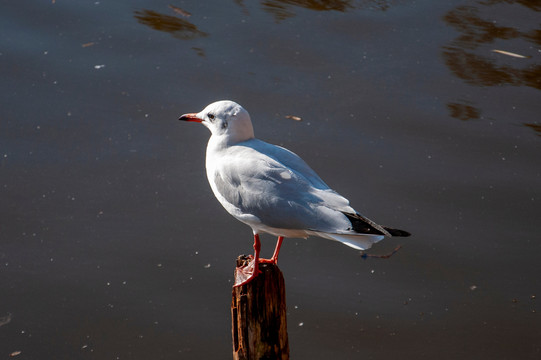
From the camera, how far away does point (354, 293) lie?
174 inches

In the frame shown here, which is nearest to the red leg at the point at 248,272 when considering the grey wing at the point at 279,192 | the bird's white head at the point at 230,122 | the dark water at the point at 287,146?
the grey wing at the point at 279,192

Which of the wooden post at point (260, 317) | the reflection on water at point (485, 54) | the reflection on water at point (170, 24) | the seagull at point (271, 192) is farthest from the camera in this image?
the reflection on water at point (170, 24)

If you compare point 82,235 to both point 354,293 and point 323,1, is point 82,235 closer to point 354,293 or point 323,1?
point 354,293

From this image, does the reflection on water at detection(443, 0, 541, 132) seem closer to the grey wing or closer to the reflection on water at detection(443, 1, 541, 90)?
the reflection on water at detection(443, 1, 541, 90)

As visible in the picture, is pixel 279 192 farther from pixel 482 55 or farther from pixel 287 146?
pixel 482 55

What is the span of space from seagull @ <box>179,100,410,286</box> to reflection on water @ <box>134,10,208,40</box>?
10.4ft

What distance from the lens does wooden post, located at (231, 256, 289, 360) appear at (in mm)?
3029

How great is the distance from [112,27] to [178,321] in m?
3.05

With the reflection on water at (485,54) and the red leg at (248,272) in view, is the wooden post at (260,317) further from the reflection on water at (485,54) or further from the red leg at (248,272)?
the reflection on water at (485,54)

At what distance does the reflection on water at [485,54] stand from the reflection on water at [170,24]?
2088 millimetres

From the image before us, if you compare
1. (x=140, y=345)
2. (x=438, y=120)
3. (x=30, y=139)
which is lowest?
(x=140, y=345)

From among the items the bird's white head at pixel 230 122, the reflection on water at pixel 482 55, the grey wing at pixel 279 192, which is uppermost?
the bird's white head at pixel 230 122

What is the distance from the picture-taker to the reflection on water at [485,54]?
235 inches

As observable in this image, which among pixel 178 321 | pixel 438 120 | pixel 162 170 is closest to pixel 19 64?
pixel 162 170
